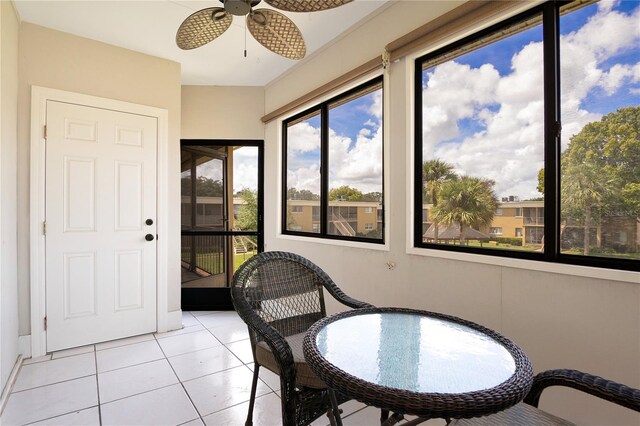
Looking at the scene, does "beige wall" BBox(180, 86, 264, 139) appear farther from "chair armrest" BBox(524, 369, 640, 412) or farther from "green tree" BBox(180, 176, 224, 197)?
"chair armrest" BBox(524, 369, 640, 412)

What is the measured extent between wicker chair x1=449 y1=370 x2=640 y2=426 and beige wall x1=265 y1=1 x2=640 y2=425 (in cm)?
40

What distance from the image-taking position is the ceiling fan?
142 centimetres

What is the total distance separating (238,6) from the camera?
4.83ft

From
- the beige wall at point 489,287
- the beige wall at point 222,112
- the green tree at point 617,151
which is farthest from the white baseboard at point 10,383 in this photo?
the green tree at point 617,151

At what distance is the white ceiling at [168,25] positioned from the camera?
7.66 ft

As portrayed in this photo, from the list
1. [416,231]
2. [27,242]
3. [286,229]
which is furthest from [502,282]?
[27,242]

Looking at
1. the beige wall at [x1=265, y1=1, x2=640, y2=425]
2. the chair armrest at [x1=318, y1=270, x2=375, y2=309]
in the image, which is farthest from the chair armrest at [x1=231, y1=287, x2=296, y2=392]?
the beige wall at [x1=265, y1=1, x2=640, y2=425]

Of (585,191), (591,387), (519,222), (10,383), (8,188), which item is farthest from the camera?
(8,188)

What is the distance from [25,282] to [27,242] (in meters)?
0.33

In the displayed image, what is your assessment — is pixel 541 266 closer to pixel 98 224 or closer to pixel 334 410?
pixel 334 410

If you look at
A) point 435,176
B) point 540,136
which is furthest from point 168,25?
point 540,136

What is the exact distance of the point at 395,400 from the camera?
850 mm

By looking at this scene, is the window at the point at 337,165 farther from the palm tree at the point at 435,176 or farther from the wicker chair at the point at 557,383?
the wicker chair at the point at 557,383

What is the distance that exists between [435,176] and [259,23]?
1.40 metres
